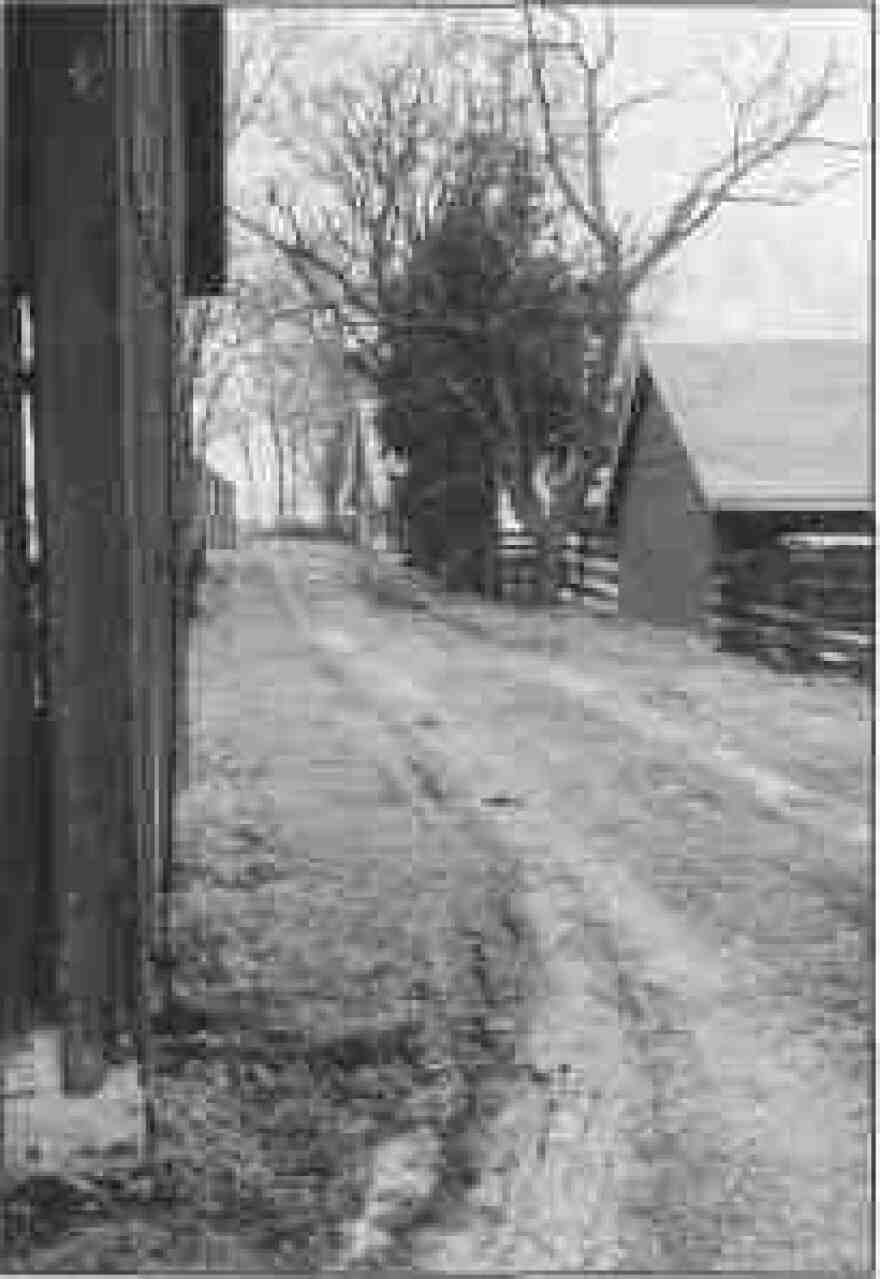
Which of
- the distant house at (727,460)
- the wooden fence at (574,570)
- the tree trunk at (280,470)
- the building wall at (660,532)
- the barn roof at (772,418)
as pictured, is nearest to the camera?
the barn roof at (772,418)

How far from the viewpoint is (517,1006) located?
5.69 meters

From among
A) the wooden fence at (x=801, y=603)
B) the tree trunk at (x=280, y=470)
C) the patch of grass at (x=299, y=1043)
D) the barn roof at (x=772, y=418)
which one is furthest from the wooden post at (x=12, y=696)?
the tree trunk at (x=280, y=470)

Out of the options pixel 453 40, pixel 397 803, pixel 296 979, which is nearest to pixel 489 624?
pixel 453 40

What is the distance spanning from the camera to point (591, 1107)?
4.69 metres

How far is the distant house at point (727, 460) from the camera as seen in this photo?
2175 centimetres

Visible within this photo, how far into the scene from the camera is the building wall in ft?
79.4

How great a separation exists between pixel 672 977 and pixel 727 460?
17.3m

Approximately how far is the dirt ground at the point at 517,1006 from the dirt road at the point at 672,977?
0.01 metres

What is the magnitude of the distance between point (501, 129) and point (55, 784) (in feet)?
87.5

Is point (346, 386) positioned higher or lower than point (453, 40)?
lower

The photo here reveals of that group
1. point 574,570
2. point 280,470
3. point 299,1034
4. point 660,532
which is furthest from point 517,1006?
point 280,470

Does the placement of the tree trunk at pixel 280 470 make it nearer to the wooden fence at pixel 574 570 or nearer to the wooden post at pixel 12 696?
the wooden fence at pixel 574 570

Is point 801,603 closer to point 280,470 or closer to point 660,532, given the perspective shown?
point 660,532

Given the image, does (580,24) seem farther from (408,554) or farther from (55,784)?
(55,784)
